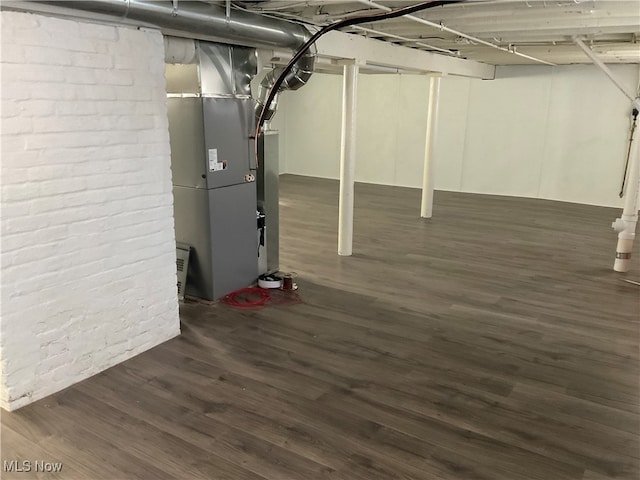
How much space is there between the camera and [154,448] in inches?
92.7

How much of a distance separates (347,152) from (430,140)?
2195 mm

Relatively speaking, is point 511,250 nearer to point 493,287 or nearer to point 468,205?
point 493,287

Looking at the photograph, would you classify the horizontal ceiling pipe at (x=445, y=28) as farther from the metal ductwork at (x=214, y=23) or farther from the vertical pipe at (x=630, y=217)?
the vertical pipe at (x=630, y=217)

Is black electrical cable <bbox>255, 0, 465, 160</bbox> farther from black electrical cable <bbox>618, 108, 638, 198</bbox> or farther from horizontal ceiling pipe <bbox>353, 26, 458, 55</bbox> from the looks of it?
black electrical cable <bbox>618, 108, 638, 198</bbox>

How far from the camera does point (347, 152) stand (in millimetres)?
5145

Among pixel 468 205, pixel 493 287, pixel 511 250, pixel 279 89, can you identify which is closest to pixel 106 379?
pixel 279 89

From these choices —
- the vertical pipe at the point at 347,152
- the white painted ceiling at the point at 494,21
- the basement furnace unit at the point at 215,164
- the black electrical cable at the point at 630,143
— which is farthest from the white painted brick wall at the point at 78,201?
the black electrical cable at the point at 630,143

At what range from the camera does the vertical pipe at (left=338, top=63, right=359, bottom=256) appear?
498cm

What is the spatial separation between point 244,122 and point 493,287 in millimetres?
2497

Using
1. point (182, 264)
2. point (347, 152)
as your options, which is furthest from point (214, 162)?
point (347, 152)

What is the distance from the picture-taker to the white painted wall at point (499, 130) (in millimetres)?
8344

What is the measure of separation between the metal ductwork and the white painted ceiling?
116 millimetres

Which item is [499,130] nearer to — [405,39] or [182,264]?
[405,39]

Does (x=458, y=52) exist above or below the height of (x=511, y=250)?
above
